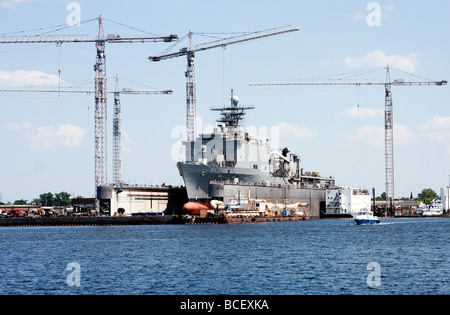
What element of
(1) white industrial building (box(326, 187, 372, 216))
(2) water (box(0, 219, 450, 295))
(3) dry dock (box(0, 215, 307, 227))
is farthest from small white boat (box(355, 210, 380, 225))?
(2) water (box(0, 219, 450, 295))

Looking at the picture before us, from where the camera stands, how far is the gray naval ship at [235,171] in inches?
4739

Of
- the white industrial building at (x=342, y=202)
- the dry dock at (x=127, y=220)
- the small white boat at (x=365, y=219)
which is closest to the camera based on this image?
the dry dock at (x=127, y=220)

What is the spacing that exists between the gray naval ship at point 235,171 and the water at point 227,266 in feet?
134

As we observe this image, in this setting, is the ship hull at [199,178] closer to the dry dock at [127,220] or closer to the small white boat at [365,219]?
Result: the dry dock at [127,220]

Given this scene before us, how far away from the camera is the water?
137 ft

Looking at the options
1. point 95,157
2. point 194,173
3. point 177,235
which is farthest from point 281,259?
point 95,157

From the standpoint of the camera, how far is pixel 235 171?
419ft

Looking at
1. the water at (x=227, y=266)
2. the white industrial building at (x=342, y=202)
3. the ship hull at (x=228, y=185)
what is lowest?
the water at (x=227, y=266)

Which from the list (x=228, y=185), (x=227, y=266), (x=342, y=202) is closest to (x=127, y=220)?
(x=228, y=185)

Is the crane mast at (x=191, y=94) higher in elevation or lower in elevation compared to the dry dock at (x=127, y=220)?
higher

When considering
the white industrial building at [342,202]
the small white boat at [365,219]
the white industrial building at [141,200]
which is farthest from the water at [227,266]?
the white industrial building at [342,202]
